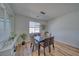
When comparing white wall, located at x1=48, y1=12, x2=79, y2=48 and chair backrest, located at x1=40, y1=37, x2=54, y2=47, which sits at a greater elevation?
white wall, located at x1=48, y1=12, x2=79, y2=48

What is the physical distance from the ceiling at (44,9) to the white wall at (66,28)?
0.11 m

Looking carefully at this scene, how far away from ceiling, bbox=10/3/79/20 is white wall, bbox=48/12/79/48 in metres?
0.11

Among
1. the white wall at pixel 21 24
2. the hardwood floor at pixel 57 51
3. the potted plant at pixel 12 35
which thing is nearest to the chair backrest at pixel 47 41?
the hardwood floor at pixel 57 51

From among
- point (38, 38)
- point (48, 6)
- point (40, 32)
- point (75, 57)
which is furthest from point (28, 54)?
point (48, 6)

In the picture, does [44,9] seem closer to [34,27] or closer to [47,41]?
[34,27]

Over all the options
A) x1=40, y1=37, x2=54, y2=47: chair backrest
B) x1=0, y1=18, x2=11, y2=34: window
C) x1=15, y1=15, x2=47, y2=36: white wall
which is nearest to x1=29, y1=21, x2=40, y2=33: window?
x1=15, y1=15, x2=47, y2=36: white wall

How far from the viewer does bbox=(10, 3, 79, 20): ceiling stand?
5.49ft

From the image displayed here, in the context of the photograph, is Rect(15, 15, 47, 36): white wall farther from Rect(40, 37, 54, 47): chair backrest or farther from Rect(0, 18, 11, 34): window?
Rect(40, 37, 54, 47): chair backrest

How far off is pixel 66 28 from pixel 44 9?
0.59m

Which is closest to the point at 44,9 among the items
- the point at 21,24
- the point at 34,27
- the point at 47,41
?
the point at 34,27

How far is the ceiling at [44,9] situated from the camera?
1674 mm

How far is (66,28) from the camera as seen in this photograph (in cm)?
178

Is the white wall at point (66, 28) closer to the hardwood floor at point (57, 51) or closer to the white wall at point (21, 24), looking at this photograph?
the hardwood floor at point (57, 51)

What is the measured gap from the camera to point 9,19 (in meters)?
1.71
